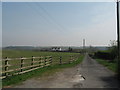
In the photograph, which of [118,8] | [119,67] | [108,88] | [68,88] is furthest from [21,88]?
[118,8]

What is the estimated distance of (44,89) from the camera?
28.1ft

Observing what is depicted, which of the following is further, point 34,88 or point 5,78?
point 5,78

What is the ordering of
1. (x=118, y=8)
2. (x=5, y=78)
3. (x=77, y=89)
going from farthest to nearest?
(x=118, y=8), (x=5, y=78), (x=77, y=89)

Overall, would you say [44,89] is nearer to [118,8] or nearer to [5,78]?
[5,78]

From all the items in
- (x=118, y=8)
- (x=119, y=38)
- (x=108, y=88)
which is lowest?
(x=108, y=88)

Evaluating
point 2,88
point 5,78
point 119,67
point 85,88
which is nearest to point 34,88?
point 2,88

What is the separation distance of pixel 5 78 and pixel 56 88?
3762 mm

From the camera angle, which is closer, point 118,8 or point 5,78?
point 5,78

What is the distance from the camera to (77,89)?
28.0 ft

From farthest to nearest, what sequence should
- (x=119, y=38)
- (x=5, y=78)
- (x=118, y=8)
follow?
(x=118, y=8) < (x=119, y=38) < (x=5, y=78)

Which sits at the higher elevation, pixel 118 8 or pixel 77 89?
pixel 118 8

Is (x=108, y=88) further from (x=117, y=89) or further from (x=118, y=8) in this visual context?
(x=118, y=8)

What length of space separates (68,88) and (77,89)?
0.44 meters

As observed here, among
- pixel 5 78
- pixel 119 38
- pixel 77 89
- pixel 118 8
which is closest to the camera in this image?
pixel 77 89
